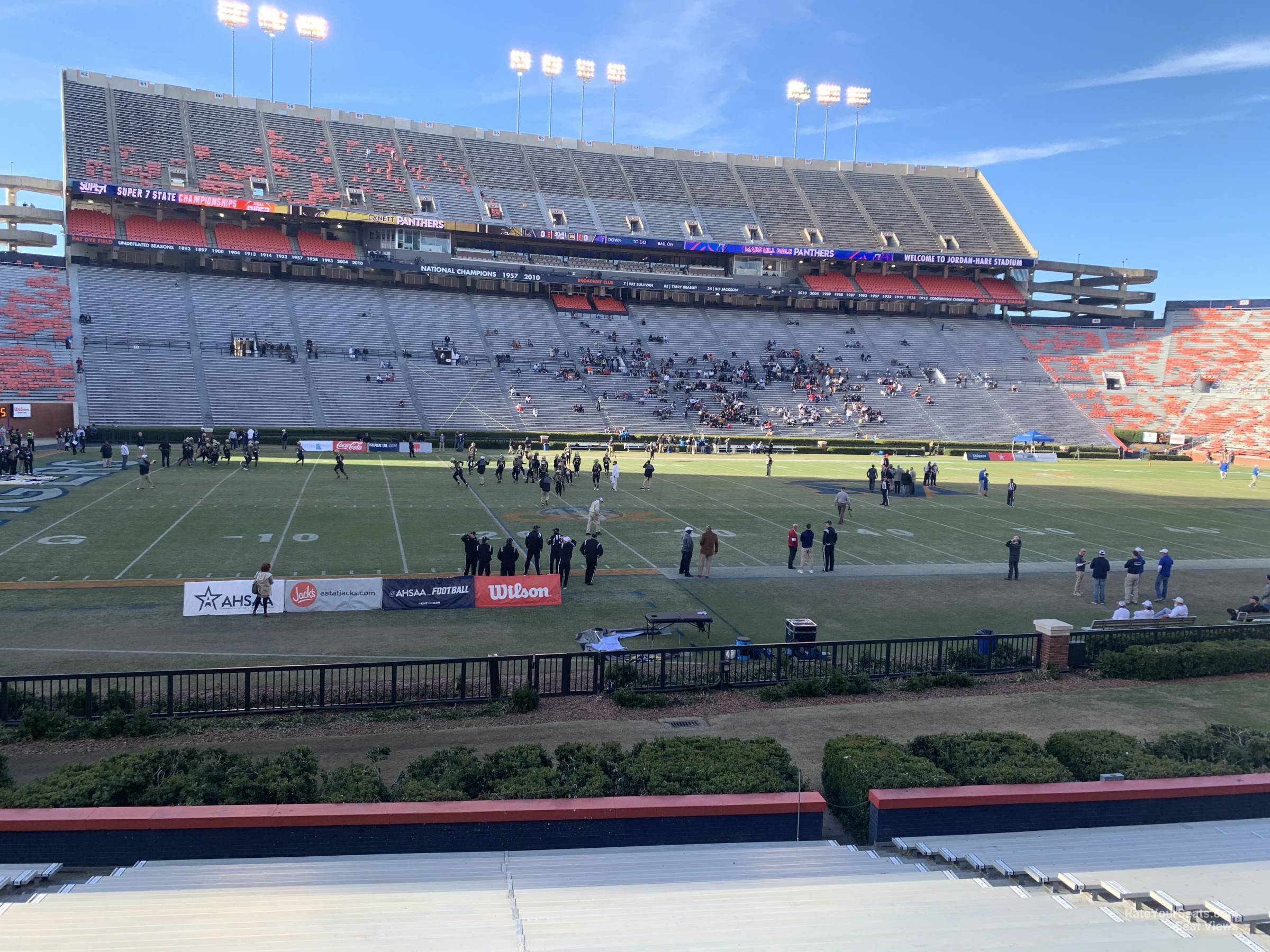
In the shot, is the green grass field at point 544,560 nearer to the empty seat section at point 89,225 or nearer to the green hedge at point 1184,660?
the green hedge at point 1184,660

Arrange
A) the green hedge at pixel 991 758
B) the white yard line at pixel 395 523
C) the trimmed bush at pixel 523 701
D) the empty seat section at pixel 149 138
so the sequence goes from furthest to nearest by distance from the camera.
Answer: the empty seat section at pixel 149 138, the white yard line at pixel 395 523, the trimmed bush at pixel 523 701, the green hedge at pixel 991 758

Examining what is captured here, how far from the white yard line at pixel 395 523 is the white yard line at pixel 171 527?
19.7 feet

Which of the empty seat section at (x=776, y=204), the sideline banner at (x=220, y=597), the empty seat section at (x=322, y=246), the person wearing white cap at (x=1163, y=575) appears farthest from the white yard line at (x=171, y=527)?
the empty seat section at (x=776, y=204)

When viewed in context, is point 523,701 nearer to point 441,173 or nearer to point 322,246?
point 322,246

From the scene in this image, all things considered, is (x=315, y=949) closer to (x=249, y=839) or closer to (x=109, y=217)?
(x=249, y=839)

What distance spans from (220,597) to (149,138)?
67.9 m

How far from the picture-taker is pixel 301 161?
74.1m

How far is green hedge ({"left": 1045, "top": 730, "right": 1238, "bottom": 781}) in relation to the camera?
336 inches

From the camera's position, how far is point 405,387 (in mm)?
60781

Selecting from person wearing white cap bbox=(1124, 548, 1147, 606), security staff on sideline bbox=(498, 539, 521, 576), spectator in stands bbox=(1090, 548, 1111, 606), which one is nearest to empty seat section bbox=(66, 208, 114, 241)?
security staff on sideline bbox=(498, 539, 521, 576)

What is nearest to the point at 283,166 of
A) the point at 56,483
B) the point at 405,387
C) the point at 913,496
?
the point at 405,387

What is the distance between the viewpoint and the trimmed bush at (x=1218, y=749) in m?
9.30

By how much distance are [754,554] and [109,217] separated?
6352 cm

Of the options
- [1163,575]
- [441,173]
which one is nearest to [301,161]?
[441,173]
